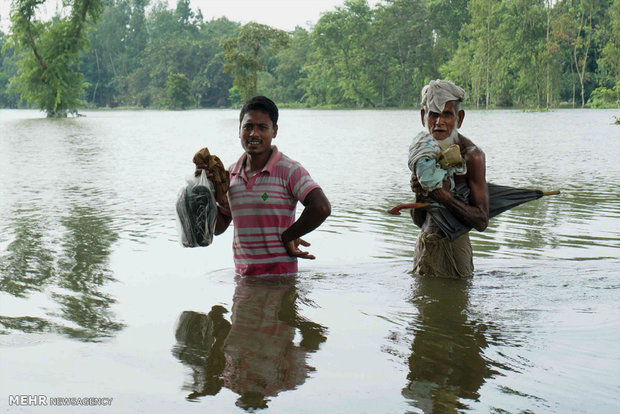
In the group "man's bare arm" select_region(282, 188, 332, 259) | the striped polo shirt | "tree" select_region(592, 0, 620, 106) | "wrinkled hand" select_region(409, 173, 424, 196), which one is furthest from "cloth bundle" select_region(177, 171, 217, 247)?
"tree" select_region(592, 0, 620, 106)

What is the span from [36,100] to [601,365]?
50.7 metres

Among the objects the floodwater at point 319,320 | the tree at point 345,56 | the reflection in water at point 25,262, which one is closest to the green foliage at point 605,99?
the tree at point 345,56

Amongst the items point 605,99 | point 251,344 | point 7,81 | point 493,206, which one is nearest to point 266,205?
point 251,344

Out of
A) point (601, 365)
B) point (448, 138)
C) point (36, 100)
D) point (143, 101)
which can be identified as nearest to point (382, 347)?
point (601, 365)

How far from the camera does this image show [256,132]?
13.2 feet

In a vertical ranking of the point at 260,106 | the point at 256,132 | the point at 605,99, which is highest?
the point at 605,99

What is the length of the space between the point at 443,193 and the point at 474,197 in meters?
0.26

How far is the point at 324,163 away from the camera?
51.3 feet

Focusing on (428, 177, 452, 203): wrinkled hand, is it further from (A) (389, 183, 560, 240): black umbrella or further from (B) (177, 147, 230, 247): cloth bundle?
(B) (177, 147, 230, 247): cloth bundle

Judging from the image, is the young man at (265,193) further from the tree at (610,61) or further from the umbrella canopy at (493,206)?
the tree at (610,61)

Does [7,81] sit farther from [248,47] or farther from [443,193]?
[443,193]

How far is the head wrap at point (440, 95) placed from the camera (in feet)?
13.4

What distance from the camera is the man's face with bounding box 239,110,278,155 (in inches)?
158

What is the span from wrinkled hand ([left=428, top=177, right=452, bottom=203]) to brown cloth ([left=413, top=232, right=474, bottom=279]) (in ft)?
1.15
